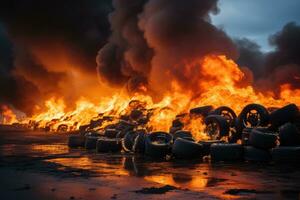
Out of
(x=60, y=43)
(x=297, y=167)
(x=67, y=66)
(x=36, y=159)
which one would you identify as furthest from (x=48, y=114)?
(x=297, y=167)

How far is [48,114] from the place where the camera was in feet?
199

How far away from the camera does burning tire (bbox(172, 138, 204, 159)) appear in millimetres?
16828

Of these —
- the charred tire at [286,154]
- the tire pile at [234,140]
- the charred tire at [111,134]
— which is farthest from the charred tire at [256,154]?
the charred tire at [111,134]

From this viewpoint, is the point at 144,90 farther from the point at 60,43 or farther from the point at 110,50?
the point at 60,43

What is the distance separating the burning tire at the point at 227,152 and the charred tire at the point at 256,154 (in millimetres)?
223

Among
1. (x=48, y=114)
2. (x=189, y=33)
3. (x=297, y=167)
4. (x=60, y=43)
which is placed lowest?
(x=297, y=167)

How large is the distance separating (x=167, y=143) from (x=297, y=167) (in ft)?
18.7

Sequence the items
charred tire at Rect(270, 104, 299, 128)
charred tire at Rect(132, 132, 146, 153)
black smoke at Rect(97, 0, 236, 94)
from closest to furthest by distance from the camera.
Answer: charred tire at Rect(270, 104, 299, 128)
charred tire at Rect(132, 132, 146, 153)
black smoke at Rect(97, 0, 236, 94)

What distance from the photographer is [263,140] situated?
16.1 m

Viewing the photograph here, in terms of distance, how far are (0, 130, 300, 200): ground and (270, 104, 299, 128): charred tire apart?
10.6 ft

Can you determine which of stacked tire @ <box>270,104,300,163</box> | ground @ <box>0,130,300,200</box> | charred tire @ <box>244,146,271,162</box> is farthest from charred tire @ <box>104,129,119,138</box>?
charred tire @ <box>244,146,271,162</box>

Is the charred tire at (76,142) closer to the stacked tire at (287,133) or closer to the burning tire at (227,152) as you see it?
the burning tire at (227,152)

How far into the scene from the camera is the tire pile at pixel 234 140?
15.9m

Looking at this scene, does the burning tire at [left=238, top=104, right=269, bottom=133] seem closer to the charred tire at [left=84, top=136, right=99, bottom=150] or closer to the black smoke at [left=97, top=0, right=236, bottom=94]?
the charred tire at [left=84, top=136, right=99, bottom=150]
